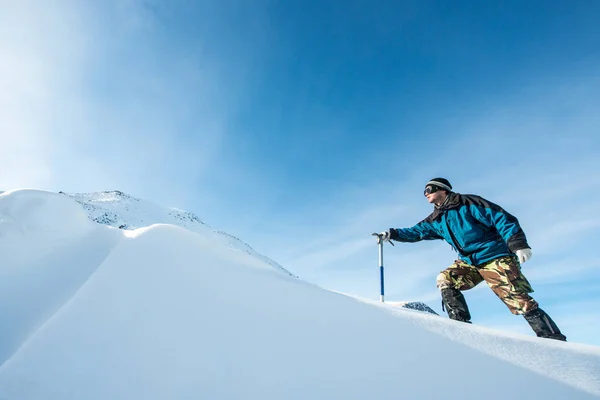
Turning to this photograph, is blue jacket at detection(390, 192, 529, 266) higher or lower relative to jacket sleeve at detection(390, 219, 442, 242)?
lower

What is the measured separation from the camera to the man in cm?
281

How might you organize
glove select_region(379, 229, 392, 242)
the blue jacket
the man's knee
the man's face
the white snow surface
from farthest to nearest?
glove select_region(379, 229, 392, 242) → the man's face → the man's knee → the blue jacket → the white snow surface

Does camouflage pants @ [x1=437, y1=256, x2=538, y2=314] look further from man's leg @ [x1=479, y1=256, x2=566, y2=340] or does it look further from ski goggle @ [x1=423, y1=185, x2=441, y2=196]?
ski goggle @ [x1=423, y1=185, x2=441, y2=196]

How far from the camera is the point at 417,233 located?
3867 mm

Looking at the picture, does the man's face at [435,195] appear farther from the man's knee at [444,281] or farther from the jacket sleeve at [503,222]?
the man's knee at [444,281]

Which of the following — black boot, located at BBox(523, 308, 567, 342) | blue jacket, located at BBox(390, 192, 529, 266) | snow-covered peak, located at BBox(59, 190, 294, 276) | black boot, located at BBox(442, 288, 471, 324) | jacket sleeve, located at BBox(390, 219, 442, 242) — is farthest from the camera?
snow-covered peak, located at BBox(59, 190, 294, 276)

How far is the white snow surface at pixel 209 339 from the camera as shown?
1.31 m

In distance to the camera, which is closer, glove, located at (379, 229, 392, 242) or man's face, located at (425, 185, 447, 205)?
man's face, located at (425, 185, 447, 205)

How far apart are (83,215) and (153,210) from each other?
6261cm

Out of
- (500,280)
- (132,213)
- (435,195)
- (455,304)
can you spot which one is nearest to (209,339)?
(455,304)

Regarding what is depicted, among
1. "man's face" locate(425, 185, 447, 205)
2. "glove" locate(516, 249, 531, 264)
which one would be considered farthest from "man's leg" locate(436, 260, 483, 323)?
"man's face" locate(425, 185, 447, 205)

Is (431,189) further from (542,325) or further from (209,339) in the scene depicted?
(209,339)

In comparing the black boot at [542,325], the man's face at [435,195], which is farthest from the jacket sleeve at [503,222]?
the black boot at [542,325]

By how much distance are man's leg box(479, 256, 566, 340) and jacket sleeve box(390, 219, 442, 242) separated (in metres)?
0.68
